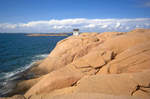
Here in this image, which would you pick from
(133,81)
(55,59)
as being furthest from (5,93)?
(133,81)

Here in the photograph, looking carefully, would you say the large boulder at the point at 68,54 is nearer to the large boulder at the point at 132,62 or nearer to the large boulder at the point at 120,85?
the large boulder at the point at 132,62

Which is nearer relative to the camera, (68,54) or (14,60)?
(68,54)

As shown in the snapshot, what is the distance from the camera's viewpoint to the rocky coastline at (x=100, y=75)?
4988 millimetres

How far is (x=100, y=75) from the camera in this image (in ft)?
19.9

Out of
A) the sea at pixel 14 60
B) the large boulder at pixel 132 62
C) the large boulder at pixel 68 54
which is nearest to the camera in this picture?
the large boulder at pixel 132 62

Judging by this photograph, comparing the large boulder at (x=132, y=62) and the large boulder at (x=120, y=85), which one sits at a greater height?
the large boulder at (x=132, y=62)

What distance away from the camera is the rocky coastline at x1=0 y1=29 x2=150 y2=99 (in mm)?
4988

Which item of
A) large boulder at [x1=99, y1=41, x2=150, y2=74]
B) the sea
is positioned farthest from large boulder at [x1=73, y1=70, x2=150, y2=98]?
the sea

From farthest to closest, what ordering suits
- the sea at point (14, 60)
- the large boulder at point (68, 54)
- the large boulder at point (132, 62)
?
the large boulder at point (68, 54)
the sea at point (14, 60)
the large boulder at point (132, 62)

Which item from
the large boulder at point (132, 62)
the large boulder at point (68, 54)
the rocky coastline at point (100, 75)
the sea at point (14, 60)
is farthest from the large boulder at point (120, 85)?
the sea at point (14, 60)

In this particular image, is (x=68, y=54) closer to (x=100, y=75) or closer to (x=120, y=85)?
(x=100, y=75)

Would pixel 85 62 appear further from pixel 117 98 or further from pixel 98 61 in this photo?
pixel 117 98

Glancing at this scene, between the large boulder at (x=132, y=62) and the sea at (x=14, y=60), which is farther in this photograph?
the sea at (x=14, y=60)

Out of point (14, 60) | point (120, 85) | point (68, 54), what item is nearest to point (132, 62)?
point (120, 85)
